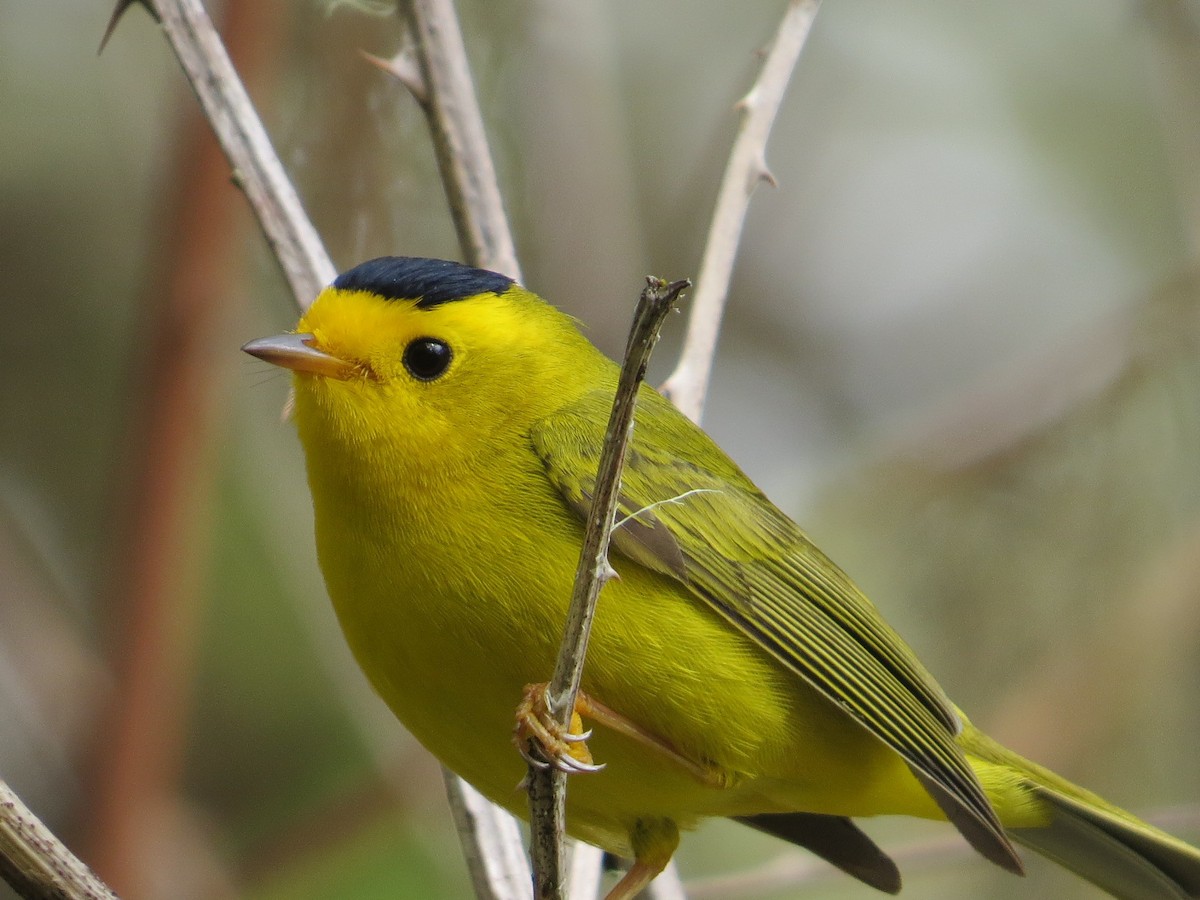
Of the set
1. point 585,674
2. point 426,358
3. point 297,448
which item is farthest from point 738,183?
point 297,448

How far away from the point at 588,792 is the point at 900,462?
3661 mm

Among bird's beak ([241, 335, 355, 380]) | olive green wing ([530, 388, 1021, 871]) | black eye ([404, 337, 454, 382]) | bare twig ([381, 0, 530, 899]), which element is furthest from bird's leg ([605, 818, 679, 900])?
bare twig ([381, 0, 530, 899])

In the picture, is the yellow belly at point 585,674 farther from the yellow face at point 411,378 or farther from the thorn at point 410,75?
the thorn at point 410,75

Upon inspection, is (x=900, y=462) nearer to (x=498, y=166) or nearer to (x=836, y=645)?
(x=498, y=166)

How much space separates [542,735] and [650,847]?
88 cm

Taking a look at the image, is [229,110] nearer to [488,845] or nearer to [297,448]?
[488,845]

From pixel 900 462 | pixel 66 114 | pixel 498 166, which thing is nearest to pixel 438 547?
pixel 498 166

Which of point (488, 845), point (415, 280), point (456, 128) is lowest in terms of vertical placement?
point (488, 845)

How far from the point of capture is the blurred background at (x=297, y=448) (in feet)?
15.6

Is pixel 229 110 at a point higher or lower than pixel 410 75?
lower

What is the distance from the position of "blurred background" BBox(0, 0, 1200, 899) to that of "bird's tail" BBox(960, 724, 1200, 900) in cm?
36

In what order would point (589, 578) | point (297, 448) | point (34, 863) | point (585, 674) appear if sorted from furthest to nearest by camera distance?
1. point (297, 448)
2. point (585, 674)
3. point (589, 578)
4. point (34, 863)

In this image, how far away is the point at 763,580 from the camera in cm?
326

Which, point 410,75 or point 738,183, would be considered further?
point 738,183
